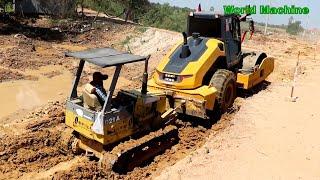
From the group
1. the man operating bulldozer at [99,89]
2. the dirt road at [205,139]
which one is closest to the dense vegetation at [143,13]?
the dirt road at [205,139]

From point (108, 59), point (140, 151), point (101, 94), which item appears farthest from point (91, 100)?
point (140, 151)

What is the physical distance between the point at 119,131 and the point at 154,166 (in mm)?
1104

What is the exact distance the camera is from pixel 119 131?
8297 mm

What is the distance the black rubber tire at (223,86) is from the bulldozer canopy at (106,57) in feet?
9.54

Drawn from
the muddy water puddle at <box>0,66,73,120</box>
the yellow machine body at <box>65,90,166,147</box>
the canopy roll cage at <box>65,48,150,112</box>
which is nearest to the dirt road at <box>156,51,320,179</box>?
the yellow machine body at <box>65,90,166,147</box>

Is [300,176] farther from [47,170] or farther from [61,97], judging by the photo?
[61,97]

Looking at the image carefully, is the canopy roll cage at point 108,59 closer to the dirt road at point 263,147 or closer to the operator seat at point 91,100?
the operator seat at point 91,100

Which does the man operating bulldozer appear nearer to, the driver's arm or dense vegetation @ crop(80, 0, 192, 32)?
the driver's arm

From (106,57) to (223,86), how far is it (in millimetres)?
3587

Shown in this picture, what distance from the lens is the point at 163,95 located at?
9.78m

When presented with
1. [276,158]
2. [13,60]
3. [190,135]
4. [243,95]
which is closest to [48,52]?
[13,60]

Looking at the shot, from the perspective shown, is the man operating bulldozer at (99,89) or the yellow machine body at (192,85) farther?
the yellow machine body at (192,85)

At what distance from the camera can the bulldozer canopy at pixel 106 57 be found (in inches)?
306

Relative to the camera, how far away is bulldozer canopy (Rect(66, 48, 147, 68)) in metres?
7.78
